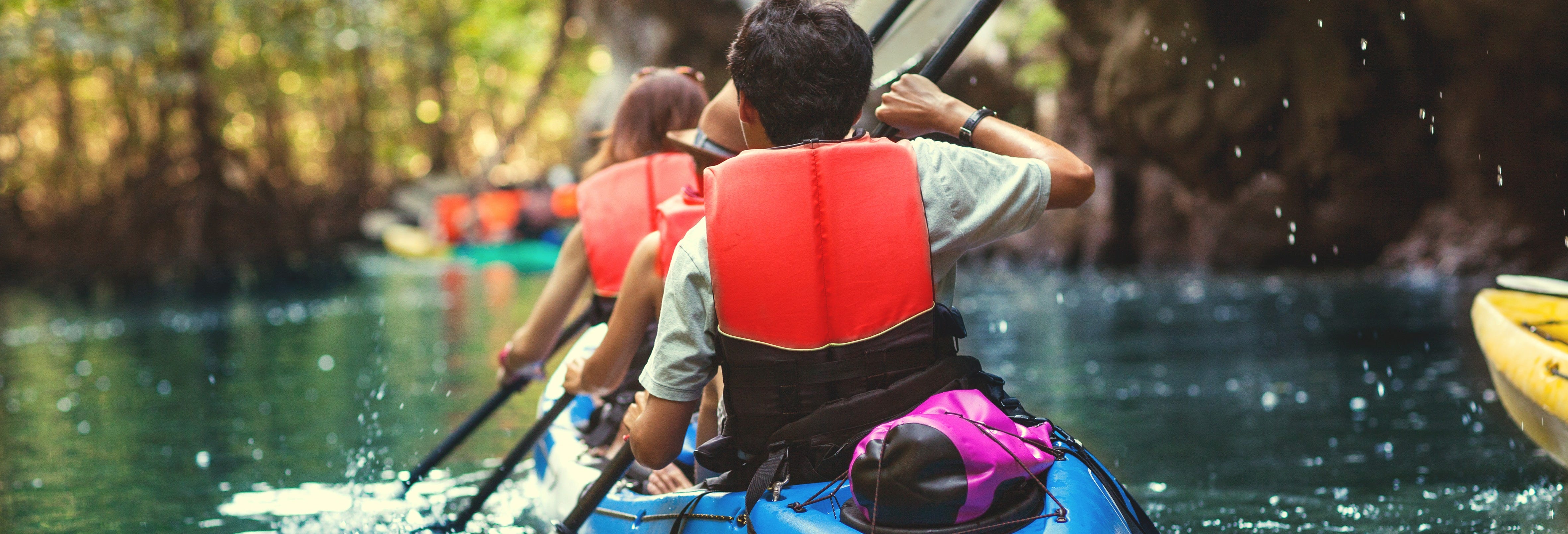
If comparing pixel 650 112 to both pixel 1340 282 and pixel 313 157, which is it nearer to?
pixel 1340 282

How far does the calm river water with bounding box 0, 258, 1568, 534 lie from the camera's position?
142 inches

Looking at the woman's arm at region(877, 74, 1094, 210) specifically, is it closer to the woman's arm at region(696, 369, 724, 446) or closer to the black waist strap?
the black waist strap

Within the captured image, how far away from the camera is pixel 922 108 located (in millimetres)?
1904

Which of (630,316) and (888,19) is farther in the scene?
(888,19)

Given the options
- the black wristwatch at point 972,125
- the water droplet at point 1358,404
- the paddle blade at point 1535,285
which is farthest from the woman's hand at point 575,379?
the water droplet at point 1358,404

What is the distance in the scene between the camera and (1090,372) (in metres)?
6.19

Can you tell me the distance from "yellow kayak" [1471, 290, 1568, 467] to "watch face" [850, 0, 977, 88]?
1622mm

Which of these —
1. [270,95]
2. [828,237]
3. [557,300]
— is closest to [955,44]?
[828,237]

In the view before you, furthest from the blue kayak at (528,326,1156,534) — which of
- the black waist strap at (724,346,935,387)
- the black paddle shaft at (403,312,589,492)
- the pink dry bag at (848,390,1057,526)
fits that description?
the black paddle shaft at (403,312,589,492)

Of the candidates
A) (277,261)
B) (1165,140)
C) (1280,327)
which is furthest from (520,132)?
(1280,327)

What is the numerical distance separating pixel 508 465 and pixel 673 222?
1.47 metres

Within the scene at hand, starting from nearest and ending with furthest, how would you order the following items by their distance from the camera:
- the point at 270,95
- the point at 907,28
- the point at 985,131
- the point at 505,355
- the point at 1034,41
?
the point at 985,131
the point at 907,28
the point at 505,355
the point at 1034,41
the point at 270,95

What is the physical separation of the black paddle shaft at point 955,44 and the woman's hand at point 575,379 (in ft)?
2.26

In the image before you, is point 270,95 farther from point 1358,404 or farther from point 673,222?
point 673,222
